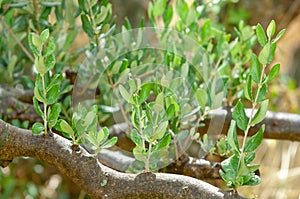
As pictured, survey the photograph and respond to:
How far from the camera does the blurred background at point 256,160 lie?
1053 mm

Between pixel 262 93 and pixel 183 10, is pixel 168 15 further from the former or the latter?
pixel 262 93

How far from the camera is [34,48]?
1.75ft

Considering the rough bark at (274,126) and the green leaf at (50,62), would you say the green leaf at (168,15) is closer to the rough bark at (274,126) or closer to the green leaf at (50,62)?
the rough bark at (274,126)

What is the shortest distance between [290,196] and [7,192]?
0.57 meters

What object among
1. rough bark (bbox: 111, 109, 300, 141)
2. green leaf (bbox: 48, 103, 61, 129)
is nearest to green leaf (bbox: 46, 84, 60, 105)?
green leaf (bbox: 48, 103, 61, 129)

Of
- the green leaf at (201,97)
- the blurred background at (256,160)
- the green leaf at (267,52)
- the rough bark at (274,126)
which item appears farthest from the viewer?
the blurred background at (256,160)

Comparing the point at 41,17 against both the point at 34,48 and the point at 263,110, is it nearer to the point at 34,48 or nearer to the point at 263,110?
the point at 34,48

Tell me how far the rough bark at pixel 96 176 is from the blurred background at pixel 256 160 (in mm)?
395

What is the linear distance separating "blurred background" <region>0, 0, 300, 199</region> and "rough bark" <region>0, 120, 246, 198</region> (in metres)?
0.40

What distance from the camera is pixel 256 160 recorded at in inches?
47.1

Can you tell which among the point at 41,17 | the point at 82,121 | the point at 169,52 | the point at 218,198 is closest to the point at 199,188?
the point at 218,198

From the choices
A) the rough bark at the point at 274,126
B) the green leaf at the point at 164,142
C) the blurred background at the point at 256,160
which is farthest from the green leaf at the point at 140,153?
the blurred background at the point at 256,160

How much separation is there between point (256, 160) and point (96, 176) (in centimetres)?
74

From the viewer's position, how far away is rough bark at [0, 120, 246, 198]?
1.66 ft
